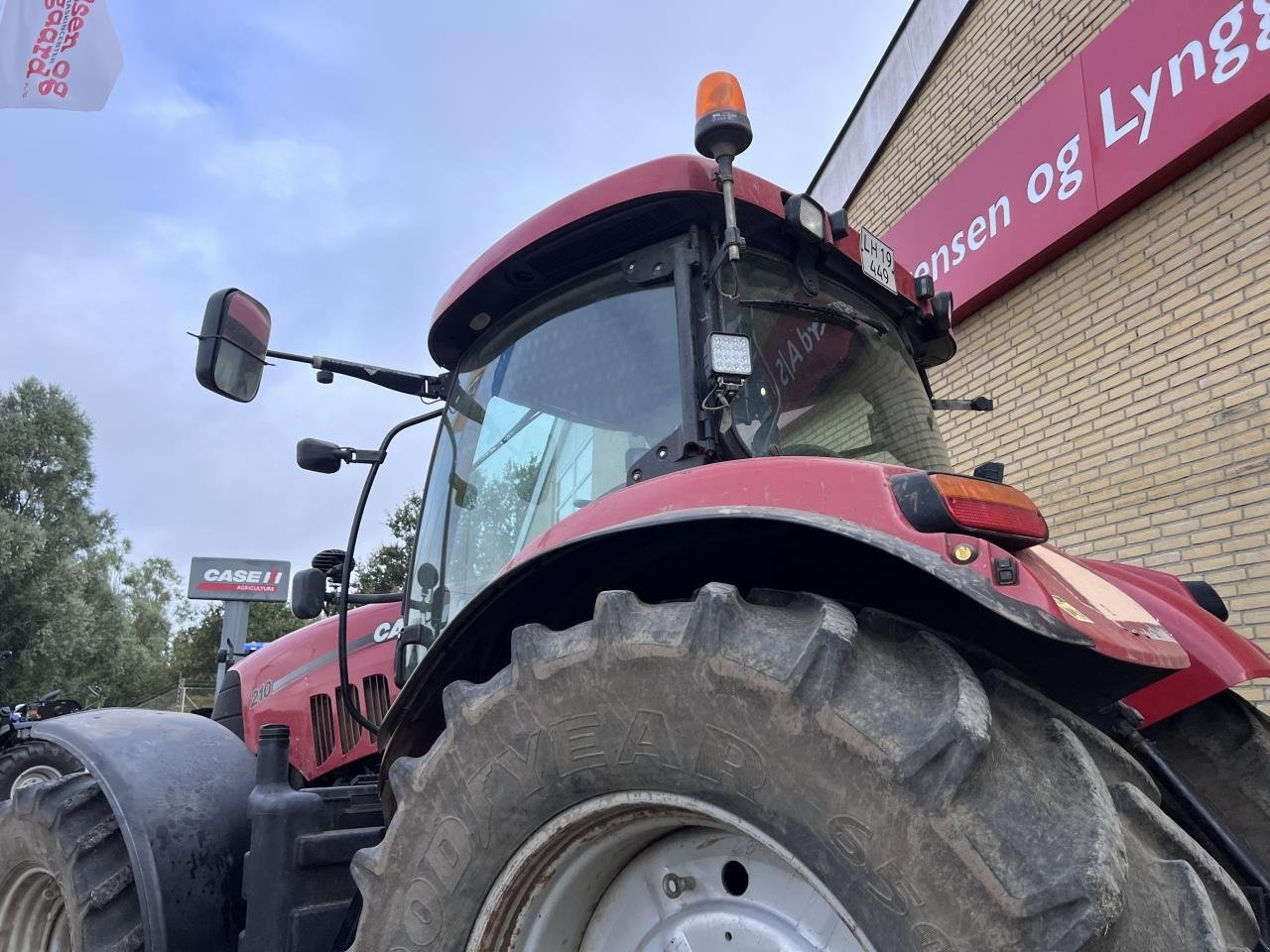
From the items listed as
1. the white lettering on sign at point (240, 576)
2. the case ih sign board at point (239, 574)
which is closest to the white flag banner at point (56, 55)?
the case ih sign board at point (239, 574)

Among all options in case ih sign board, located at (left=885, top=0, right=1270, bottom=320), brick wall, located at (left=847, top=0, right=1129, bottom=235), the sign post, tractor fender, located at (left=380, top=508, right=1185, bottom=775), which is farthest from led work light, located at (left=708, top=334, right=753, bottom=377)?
the sign post

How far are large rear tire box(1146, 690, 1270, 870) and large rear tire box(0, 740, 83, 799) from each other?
10.2 feet

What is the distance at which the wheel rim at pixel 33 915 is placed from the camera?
2549 mm

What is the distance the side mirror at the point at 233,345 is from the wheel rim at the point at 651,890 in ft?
5.54

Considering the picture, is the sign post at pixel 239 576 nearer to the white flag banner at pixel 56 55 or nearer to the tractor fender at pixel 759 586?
the white flag banner at pixel 56 55

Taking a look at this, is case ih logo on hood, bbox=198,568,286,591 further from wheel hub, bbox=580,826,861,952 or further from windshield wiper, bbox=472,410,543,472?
wheel hub, bbox=580,826,861,952

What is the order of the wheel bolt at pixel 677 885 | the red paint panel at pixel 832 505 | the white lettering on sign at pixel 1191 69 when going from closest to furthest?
the red paint panel at pixel 832 505, the wheel bolt at pixel 677 885, the white lettering on sign at pixel 1191 69

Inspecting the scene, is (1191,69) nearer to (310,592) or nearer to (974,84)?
(974,84)

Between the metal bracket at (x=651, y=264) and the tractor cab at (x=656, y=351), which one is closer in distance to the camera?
the tractor cab at (x=656, y=351)

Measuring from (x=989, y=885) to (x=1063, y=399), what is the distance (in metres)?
6.06

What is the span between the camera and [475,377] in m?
2.54

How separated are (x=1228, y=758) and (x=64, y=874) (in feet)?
9.60

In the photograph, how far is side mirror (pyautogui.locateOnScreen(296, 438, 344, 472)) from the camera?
9.20 ft

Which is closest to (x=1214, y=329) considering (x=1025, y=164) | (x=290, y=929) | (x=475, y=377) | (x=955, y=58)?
(x=1025, y=164)
